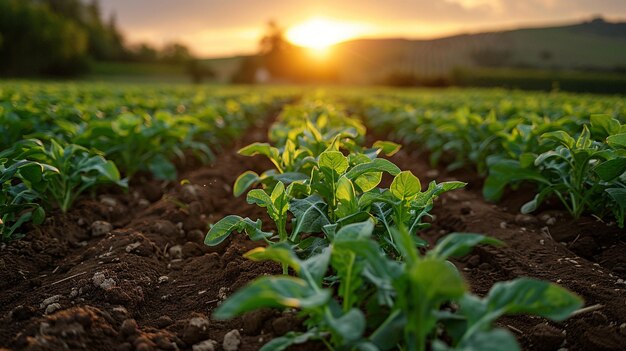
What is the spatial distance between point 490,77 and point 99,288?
1700 inches

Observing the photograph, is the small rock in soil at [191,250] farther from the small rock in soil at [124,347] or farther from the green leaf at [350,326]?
the green leaf at [350,326]

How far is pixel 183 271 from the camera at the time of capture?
3125mm

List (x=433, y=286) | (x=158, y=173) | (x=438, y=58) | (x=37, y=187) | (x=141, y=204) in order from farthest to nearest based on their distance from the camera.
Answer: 1. (x=438, y=58)
2. (x=158, y=173)
3. (x=141, y=204)
4. (x=37, y=187)
5. (x=433, y=286)

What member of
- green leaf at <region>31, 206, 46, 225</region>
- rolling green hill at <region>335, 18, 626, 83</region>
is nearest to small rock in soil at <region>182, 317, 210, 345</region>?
green leaf at <region>31, 206, 46, 225</region>

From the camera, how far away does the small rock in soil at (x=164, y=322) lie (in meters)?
2.43

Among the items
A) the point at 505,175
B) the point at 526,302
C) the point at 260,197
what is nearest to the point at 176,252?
the point at 260,197

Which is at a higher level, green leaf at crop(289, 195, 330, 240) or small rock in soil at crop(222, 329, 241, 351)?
green leaf at crop(289, 195, 330, 240)

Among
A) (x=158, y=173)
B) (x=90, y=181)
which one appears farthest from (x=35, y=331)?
(x=158, y=173)

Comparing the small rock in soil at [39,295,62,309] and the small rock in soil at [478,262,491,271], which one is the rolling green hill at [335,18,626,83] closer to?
the small rock in soil at [478,262,491,271]

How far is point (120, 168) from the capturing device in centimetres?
531

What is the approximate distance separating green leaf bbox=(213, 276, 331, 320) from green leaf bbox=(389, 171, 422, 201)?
842mm

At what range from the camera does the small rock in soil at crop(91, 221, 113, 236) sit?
3.71m

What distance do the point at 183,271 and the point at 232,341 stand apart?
107 centimetres

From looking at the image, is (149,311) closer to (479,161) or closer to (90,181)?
(90,181)
